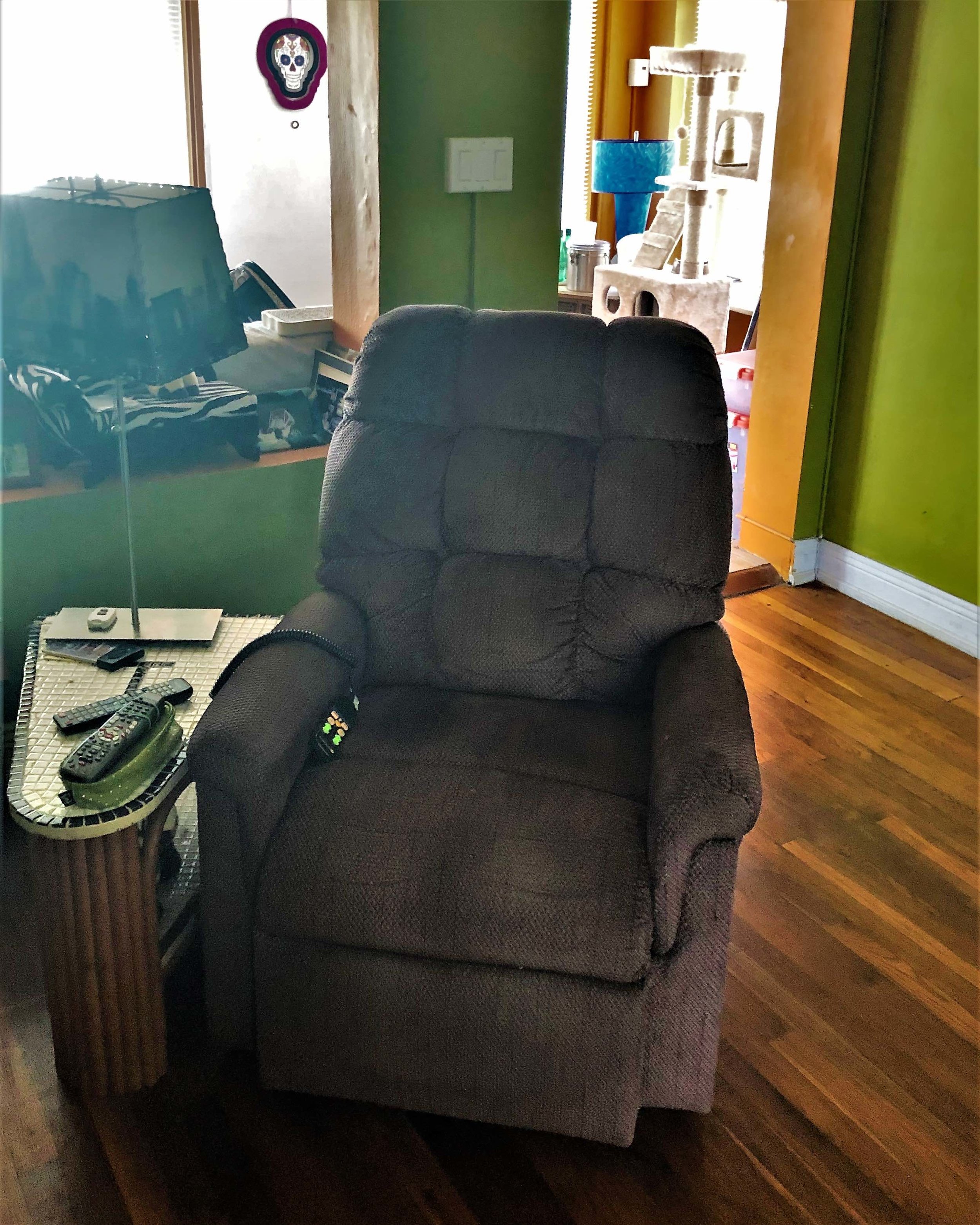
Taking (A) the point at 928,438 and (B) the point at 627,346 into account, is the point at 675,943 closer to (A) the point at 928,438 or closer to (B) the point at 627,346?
(B) the point at 627,346

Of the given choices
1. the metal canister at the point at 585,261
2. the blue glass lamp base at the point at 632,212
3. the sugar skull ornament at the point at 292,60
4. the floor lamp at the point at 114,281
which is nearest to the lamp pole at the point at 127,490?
the floor lamp at the point at 114,281

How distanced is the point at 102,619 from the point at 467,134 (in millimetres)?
1307

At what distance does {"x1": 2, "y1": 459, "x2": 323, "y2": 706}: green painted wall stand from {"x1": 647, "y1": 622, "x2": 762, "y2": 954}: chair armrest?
3.92 ft

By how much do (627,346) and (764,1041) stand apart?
1128mm

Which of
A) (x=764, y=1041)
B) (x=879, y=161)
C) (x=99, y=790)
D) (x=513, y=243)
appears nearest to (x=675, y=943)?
(x=764, y=1041)

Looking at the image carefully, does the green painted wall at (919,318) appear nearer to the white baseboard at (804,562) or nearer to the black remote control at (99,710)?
the white baseboard at (804,562)

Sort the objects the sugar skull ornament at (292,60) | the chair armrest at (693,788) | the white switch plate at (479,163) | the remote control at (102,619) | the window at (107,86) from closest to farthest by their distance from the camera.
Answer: the chair armrest at (693,788)
the remote control at (102,619)
the white switch plate at (479,163)
the window at (107,86)
the sugar skull ornament at (292,60)

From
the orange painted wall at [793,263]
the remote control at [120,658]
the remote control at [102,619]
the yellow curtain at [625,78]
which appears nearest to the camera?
the remote control at [120,658]

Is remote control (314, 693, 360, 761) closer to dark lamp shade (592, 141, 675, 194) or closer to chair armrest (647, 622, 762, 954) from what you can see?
chair armrest (647, 622, 762, 954)

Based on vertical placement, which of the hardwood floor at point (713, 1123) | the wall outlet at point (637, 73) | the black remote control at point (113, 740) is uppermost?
the wall outlet at point (637, 73)

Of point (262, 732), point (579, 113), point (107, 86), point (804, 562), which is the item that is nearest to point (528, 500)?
point (262, 732)

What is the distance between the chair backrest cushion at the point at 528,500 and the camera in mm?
1830

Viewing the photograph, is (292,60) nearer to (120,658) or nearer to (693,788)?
(120,658)

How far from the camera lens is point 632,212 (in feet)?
19.2
